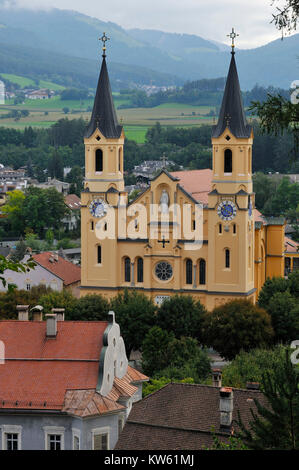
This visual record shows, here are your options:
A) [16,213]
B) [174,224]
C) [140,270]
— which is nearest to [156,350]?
[174,224]

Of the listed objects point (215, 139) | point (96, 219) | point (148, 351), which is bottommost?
point (148, 351)

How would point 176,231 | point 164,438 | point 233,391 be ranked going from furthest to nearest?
1. point 176,231
2. point 233,391
3. point 164,438

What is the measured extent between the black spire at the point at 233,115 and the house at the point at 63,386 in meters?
30.0

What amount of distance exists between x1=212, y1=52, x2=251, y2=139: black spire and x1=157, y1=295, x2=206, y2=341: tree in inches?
428

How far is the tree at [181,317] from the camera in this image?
6300 cm

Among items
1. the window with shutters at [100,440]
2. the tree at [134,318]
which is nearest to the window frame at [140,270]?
the tree at [134,318]

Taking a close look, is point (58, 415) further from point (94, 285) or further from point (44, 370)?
point (94, 285)

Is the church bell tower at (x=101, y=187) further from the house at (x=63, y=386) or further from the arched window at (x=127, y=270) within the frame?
the house at (x=63, y=386)

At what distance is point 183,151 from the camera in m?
195

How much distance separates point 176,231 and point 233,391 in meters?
38.0

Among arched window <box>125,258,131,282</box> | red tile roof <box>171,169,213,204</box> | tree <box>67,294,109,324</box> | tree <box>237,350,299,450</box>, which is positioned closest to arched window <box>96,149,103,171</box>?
red tile roof <box>171,169,213,204</box>

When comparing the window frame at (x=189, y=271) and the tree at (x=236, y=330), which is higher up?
the window frame at (x=189, y=271)

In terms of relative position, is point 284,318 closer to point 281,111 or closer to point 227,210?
point 227,210
